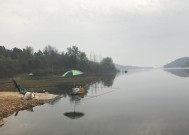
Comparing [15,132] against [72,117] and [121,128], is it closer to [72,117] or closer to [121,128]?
[72,117]

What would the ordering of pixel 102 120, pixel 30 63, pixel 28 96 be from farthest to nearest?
pixel 30 63, pixel 28 96, pixel 102 120

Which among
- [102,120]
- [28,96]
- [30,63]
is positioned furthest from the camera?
[30,63]

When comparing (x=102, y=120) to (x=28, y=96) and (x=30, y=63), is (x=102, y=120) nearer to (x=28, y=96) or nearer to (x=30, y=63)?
(x=28, y=96)

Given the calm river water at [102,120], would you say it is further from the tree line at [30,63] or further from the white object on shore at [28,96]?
the tree line at [30,63]

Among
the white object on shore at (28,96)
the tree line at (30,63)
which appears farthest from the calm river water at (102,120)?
the tree line at (30,63)

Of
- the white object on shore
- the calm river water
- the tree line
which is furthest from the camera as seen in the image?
the tree line

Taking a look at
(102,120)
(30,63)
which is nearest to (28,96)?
(102,120)

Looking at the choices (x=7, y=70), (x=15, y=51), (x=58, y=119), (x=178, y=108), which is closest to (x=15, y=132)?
(x=58, y=119)

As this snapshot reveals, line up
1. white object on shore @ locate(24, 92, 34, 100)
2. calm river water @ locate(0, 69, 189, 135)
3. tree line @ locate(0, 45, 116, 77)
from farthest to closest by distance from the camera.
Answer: tree line @ locate(0, 45, 116, 77), white object on shore @ locate(24, 92, 34, 100), calm river water @ locate(0, 69, 189, 135)

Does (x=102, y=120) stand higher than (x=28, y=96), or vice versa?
(x=28, y=96)

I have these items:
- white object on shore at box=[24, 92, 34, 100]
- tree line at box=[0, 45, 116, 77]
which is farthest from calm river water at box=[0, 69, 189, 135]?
tree line at box=[0, 45, 116, 77]

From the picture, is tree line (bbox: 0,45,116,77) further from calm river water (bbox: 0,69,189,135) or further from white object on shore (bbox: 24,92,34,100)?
calm river water (bbox: 0,69,189,135)

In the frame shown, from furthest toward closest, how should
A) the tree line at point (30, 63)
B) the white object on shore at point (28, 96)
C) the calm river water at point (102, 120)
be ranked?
the tree line at point (30, 63) → the white object on shore at point (28, 96) → the calm river water at point (102, 120)

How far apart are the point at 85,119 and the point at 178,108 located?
15.8 m
